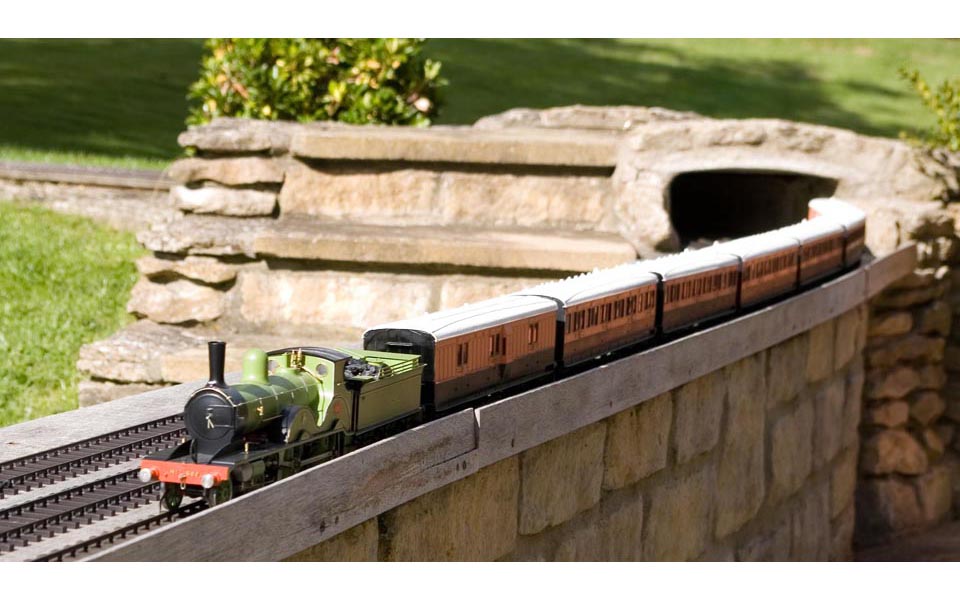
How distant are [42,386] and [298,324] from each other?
1801 millimetres

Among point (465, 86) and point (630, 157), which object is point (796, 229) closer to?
point (630, 157)

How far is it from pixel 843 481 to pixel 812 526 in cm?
115

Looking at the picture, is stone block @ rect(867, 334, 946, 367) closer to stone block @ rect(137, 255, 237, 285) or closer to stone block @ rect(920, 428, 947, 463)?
stone block @ rect(920, 428, 947, 463)

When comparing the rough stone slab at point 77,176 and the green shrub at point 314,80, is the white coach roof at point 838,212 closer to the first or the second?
the green shrub at point 314,80

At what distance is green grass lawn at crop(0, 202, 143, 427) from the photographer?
9461mm

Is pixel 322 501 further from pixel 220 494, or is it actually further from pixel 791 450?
pixel 791 450

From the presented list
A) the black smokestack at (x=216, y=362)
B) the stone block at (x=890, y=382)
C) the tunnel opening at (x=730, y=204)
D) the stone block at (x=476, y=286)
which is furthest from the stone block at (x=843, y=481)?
the black smokestack at (x=216, y=362)

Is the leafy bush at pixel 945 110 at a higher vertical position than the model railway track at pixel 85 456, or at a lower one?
higher

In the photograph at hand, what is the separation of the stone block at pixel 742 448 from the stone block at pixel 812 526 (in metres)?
1.03

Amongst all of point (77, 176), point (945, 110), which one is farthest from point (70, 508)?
point (945, 110)

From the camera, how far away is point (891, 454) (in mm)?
11984

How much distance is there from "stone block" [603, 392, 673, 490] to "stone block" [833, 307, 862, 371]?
129 inches

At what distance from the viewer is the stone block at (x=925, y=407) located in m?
12.2

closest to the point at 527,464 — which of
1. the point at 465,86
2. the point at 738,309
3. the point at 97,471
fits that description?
the point at 97,471
